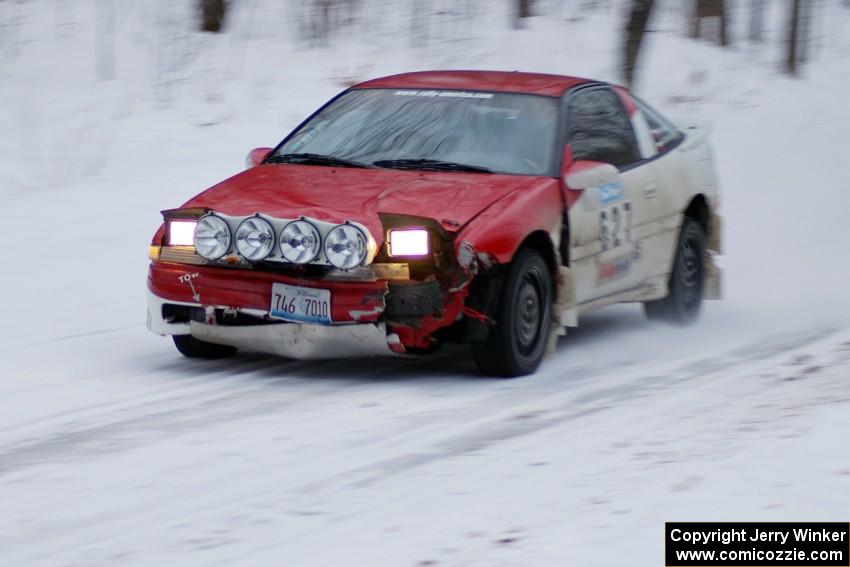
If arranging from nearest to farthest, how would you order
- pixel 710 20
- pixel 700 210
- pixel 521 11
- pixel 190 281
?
pixel 190 281, pixel 700 210, pixel 521 11, pixel 710 20

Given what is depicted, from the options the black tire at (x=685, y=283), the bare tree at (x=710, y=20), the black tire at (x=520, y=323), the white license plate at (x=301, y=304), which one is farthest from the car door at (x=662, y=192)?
the bare tree at (x=710, y=20)

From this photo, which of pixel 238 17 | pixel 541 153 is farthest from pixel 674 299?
pixel 238 17

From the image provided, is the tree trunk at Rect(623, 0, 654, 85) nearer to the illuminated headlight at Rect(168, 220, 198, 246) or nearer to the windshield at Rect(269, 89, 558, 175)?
the windshield at Rect(269, 89, 558, 175)

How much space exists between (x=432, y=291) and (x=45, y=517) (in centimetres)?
249

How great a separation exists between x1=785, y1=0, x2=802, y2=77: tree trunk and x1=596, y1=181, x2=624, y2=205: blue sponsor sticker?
1338cm

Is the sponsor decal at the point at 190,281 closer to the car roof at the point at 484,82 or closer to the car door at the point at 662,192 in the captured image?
the car roof at the point at 484,82

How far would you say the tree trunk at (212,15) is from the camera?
1688 cm

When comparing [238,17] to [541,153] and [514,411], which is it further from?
[514,411]

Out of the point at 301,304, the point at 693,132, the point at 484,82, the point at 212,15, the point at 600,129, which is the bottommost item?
the point at 301,304

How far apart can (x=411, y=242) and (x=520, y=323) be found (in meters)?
0.81

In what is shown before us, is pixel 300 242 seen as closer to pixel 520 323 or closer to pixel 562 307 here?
pixel 520 323

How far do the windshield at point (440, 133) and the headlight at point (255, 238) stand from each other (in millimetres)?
1061

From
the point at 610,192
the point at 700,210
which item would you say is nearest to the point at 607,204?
the point at 610,192

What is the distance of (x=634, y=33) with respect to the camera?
16875mm
